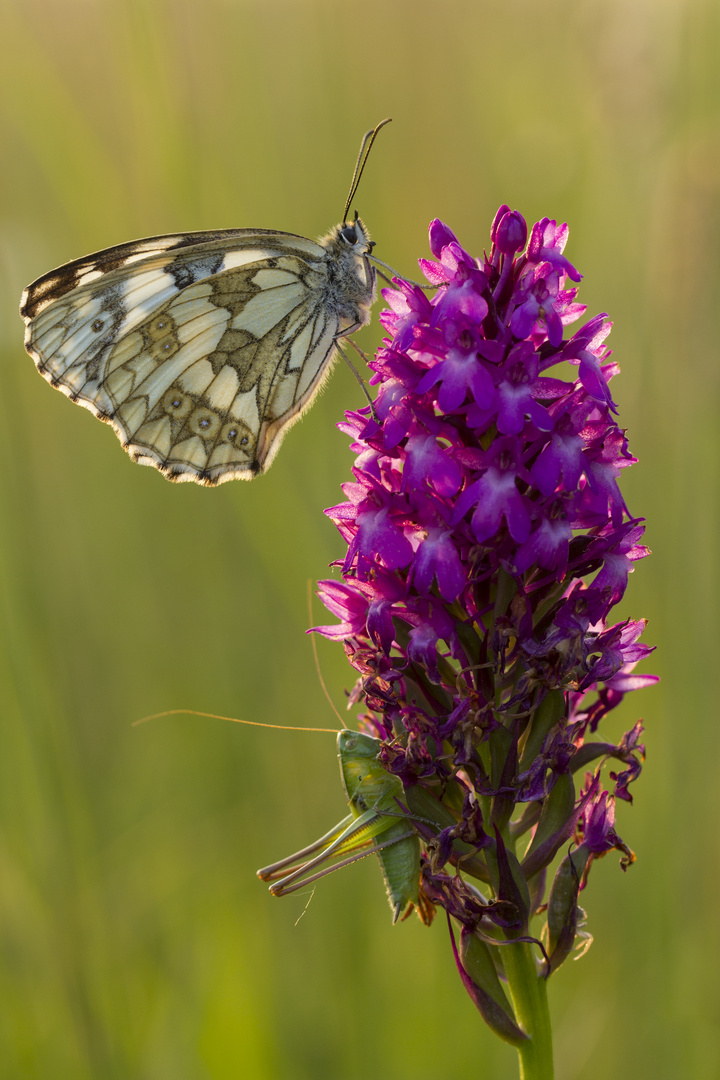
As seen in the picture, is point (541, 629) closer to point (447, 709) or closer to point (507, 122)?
point (447, 709)

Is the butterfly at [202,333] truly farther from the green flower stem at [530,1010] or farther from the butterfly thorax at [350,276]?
the green flower stem at [530,1010]

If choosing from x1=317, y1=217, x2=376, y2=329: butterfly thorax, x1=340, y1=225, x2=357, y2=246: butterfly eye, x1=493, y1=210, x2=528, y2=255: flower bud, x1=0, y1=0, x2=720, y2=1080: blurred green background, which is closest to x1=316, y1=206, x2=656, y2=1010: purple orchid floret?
x1=493, y1=210, x2=528, y2=255: flower bud

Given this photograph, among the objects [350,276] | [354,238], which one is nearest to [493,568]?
[350,276]

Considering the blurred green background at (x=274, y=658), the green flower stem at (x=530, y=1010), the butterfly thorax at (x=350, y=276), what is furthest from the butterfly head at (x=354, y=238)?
the green flower stem at (x=530, y=1010)

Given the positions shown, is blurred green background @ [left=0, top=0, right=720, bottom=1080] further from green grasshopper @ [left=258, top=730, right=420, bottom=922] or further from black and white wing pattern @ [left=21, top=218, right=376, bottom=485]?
green grasshopper @ [left=258, top=730, right=420, bottom=922]

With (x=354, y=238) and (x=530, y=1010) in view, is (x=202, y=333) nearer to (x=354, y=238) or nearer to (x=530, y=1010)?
(x=354, y=238)

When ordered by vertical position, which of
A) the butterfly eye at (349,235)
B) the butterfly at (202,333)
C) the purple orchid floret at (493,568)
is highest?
the butterfly eye at (349,235)

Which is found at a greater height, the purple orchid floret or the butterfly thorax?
the butterfly thorax
